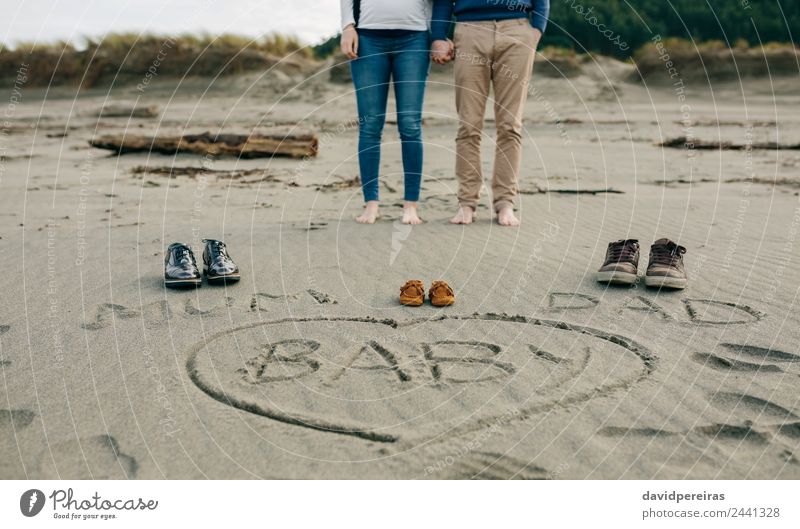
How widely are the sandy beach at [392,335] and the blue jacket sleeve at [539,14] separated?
4.88 feet

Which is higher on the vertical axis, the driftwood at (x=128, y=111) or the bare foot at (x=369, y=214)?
the driftwood at (x=128, y=111)

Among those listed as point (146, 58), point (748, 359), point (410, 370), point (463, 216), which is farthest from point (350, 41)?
point (146, 58)

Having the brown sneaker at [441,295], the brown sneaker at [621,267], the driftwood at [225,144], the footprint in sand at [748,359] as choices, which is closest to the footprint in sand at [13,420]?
the brown sneaker at [441,295]

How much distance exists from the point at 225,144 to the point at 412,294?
628 centimetres

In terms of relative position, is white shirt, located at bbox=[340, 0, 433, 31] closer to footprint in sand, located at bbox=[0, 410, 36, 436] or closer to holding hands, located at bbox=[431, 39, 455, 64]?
holding hands, located at bbox=[431, 39, 455, 64]

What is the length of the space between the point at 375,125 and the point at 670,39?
51.8 ft

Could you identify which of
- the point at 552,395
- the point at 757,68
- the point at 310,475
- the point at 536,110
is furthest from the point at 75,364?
the point at 757,68

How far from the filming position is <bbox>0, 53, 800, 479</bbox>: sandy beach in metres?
2.63

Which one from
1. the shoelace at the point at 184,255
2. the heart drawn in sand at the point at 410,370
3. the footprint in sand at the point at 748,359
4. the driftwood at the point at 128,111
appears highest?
the driftwood at the point at 128,111

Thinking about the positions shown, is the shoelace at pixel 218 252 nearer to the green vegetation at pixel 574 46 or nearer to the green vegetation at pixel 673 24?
the green vegetation at pixel 574 46

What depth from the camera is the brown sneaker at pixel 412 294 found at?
420cm

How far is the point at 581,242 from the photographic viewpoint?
18.7 ft

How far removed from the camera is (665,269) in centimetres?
445
